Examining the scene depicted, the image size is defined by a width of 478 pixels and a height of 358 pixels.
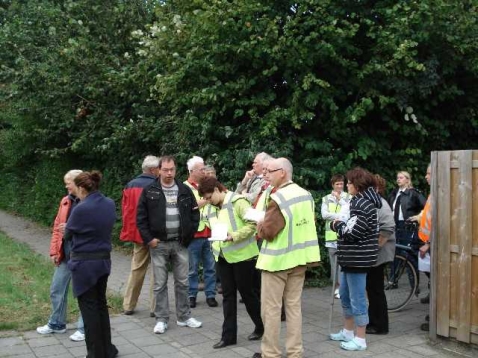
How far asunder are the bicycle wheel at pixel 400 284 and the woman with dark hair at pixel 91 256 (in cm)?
371

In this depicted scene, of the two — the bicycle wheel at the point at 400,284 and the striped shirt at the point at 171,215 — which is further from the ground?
the striped shirt at the point at 171,215

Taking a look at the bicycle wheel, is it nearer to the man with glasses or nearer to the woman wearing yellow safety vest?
the woman wearing yellow safety vest

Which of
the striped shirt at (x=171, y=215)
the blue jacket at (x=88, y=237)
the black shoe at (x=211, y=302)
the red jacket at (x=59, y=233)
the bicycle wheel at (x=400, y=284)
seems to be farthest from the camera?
the black shoe at (x=211, y=302)

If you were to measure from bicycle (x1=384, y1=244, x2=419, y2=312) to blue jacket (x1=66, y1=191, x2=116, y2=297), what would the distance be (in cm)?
376

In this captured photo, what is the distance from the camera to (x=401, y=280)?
7.55m

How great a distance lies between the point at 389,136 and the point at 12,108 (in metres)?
10.3

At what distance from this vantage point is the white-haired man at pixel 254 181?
662 centimetres

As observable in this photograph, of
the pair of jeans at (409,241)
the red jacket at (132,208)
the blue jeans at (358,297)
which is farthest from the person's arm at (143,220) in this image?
the pair of jeans at (409,241)

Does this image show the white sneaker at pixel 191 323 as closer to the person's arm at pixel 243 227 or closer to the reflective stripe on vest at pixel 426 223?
the person's arm at pixel 243 227

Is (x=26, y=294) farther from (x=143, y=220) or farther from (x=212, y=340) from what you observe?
(x=212, y=340)

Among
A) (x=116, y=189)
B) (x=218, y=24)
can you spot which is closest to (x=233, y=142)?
(x=218, y=24)

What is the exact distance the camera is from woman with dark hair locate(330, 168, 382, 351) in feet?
17.9

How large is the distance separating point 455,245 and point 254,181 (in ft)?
8.35

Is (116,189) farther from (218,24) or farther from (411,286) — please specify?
(411,286)
